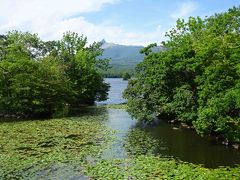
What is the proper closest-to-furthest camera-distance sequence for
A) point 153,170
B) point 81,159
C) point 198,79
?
point 153,170 < point 81,159 < point 198,79

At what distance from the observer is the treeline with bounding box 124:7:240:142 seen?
25.9 meters

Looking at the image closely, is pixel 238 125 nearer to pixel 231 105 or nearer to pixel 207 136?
pixel 231 105

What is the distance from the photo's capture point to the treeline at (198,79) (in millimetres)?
25875

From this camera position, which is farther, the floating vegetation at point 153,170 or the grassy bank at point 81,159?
the grassy bank at point 81,159

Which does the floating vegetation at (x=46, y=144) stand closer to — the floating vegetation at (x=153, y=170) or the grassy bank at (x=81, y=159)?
the grassy bank at (x=81, y=159)

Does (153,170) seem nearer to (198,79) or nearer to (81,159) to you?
(81,159)

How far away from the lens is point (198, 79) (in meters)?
29.6

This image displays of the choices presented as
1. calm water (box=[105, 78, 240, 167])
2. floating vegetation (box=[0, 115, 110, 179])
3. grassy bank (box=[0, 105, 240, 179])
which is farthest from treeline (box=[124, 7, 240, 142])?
floating vegetation (box=[0, 115, 110, 179])

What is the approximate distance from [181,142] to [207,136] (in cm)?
329

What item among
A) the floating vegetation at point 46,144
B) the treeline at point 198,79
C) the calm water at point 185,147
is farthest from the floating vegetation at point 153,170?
the treeline at point 198,79

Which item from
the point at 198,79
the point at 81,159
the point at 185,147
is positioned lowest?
the point at 185,147

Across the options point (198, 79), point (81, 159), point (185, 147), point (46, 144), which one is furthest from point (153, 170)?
point (198, 79)

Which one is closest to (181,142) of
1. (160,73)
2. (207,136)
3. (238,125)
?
(207,136)

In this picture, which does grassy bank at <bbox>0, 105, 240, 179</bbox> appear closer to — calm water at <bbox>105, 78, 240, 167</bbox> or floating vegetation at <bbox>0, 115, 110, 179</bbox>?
floating vegetation at <bbox>0, 115, 110, 179</bbox>
